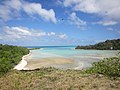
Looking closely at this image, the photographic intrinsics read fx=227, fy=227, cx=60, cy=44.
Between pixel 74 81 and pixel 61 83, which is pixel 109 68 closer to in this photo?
pixel 74 81

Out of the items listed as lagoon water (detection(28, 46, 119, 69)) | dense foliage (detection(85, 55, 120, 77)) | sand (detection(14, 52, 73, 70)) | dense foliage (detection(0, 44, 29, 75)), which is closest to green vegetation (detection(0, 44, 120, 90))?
dense foliage (detection(85, 55, 120, 77))

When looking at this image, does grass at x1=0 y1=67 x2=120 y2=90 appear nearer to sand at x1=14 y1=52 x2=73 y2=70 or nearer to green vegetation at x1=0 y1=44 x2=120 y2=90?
green vegetation at x1=0 y1=44 x2=120 y2=90

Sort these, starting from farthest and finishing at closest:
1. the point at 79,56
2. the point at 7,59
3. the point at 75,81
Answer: the point at 79,56 → the point at 7,59 → the point at 75,81

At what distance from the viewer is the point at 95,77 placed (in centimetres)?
1722

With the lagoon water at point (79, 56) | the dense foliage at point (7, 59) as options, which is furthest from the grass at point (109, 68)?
the lagoon water at point (79, 56)

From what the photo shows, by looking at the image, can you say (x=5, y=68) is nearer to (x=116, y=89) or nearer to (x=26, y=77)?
(x=26, y=77)

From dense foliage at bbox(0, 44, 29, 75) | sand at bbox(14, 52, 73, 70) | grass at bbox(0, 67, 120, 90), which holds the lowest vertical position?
sand at bbox(14, 52, 73, 70)

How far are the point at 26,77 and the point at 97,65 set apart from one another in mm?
6267

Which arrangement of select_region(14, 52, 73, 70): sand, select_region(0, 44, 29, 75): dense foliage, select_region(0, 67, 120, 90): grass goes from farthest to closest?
1. select_region(14, 52, 73, 70): sand
2. select_region(0, 44, 29, 75): dense foliage
3. select_region(0, 67, 120, 90): grass

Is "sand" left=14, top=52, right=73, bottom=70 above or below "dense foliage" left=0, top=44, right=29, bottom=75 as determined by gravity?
below

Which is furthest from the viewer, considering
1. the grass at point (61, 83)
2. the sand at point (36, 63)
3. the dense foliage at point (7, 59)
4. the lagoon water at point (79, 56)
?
the lagoon water at point (79, 56)

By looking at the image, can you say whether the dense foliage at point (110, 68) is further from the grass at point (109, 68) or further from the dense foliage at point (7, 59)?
the dense foliage at point (7, 59)

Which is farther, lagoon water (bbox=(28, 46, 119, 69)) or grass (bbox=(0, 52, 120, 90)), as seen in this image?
lagoon water (bbox=(28, 46, 119, 69))

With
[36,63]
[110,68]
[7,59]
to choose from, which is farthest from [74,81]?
[36,63]
